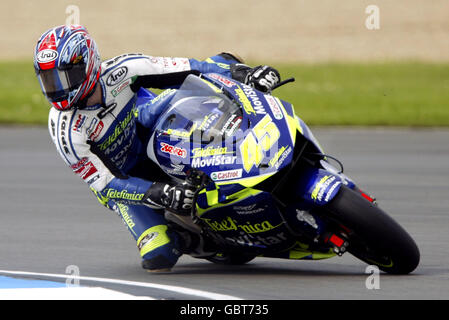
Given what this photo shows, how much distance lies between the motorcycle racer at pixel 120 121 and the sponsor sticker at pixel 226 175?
0.81 feet

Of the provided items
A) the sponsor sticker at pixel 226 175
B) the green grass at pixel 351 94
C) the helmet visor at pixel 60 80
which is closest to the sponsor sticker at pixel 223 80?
the sponsor sticker at pixel 226 175

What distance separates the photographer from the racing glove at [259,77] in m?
5.94

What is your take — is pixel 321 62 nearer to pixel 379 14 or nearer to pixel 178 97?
pixel 379 14

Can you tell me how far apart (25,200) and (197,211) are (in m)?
5.04

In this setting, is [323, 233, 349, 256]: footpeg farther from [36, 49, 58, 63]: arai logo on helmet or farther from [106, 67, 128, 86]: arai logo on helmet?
[36, 49, 58, 63]: arai logo on helmet

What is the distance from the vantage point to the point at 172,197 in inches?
226

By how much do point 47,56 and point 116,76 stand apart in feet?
1.95

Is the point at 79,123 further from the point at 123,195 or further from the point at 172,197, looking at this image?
the point at 172,197

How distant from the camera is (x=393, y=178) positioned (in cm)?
1178

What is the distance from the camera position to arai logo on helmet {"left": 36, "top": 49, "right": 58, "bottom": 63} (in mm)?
5742

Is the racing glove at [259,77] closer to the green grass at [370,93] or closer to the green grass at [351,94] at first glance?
the green grass at [370,93]

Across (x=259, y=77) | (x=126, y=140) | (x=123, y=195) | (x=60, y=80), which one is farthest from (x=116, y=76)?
(x=259, y=77)

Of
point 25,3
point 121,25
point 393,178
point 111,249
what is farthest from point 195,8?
point 111,249

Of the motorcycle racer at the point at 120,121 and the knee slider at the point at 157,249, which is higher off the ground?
the motorcycle racer at the point at 120,121
